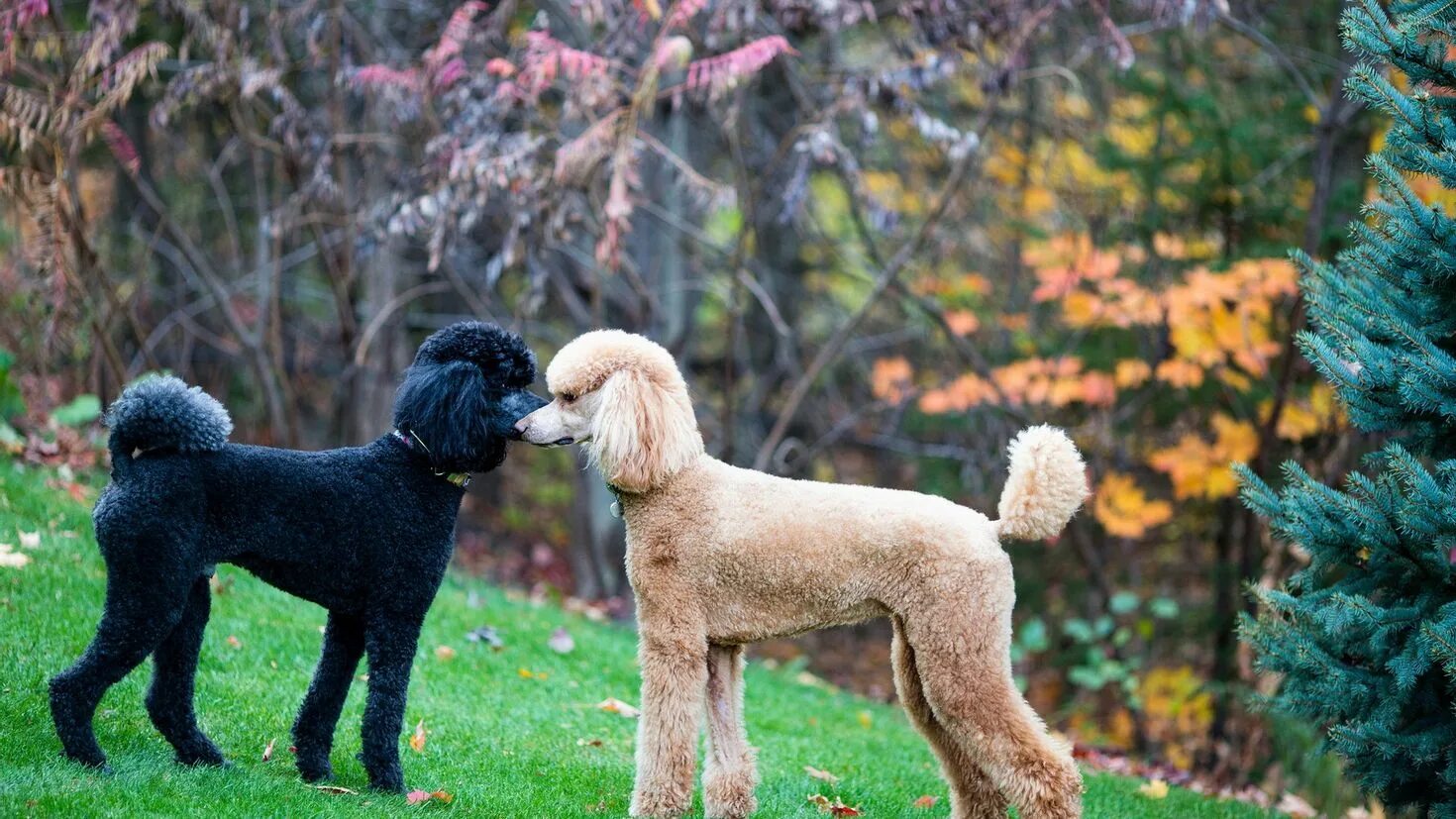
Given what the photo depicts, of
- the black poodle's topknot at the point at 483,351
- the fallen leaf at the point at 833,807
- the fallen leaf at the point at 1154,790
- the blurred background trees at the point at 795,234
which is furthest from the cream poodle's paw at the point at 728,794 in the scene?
the blurred background trees at the point at 795,234

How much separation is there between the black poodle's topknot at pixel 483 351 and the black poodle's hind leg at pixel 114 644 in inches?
42.9

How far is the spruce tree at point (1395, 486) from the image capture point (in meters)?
4.34

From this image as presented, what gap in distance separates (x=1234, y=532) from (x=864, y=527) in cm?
677

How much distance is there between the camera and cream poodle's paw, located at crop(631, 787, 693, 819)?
13.6 feet

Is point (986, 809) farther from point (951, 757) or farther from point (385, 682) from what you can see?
point (385, 682)

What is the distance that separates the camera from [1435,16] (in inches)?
177

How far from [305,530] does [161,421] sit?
54 cm

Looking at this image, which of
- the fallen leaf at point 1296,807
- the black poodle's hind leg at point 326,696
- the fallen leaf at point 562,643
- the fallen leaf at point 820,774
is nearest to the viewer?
the black poodle's hind leg at point 326,696

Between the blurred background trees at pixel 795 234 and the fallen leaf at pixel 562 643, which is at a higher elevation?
the blurred background trees at pixel 795 234

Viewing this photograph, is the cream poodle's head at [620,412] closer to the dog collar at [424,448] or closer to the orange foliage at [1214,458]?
the dog collar at [424,448]

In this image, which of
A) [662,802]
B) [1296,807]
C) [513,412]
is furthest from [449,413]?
[1296,807]

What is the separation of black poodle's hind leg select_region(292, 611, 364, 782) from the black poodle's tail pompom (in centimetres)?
79

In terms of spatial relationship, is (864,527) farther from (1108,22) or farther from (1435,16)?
(1108,22)

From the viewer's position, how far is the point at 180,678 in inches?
164
